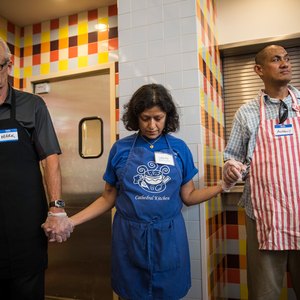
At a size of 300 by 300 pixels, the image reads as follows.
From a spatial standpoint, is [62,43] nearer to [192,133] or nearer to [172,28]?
[172,28]

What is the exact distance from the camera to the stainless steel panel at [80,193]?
9.42 ft

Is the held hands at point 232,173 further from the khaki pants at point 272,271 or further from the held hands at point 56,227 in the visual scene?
the held hands at point 56,227

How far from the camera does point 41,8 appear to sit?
2959 millimetres

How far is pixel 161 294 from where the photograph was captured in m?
1.42

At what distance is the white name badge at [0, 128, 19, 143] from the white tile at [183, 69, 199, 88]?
107cm

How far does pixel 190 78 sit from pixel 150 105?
614 millimetres

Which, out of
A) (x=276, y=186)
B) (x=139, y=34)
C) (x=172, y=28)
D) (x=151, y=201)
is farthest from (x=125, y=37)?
(x=276, y=186)

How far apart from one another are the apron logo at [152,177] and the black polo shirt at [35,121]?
41 centimetres

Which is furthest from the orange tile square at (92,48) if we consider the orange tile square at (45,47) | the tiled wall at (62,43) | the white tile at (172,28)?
the white tile at (172,28)

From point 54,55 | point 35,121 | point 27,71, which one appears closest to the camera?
point 35,121

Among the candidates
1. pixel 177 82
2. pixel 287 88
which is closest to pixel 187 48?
pixel 177 82

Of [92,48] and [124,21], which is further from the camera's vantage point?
[92,48]

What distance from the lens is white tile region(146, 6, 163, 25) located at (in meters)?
2.14

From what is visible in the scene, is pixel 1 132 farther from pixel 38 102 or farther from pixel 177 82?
pixel 177 82
